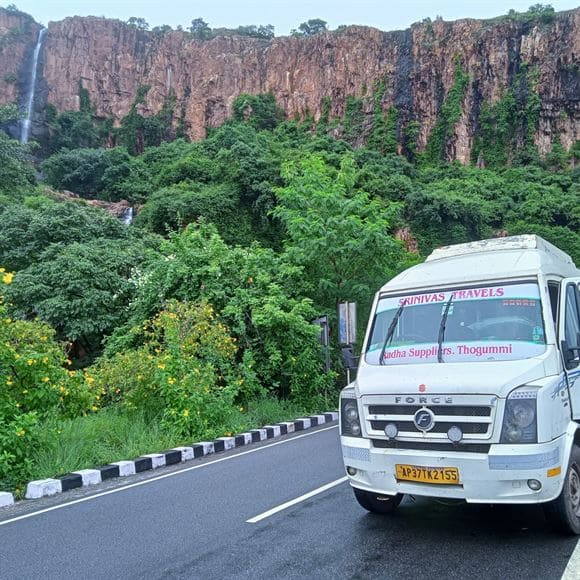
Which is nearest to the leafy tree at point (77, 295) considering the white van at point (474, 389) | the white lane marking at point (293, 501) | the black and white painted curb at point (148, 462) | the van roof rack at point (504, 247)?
the black and white painted curb at point (148, 462)

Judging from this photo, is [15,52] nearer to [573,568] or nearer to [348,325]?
[348,325]

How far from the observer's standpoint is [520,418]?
4.39 m

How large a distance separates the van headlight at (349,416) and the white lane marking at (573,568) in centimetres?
186

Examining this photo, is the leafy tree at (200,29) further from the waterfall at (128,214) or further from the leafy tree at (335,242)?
the leafy tree at (335,242)

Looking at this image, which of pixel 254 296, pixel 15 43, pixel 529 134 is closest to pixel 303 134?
pixel 529 134

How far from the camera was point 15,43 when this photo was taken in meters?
85.5

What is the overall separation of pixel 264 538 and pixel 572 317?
3.54 meters

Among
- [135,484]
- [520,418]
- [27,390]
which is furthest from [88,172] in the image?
[520,418]

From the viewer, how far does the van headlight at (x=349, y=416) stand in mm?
5211

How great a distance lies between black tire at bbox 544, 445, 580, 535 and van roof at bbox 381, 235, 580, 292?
1.68 metres

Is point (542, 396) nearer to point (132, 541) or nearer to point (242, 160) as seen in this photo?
point (132, 541)

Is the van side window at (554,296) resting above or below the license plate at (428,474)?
above

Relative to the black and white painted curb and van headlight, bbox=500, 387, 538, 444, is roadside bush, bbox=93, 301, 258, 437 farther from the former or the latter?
van headlight, bbox=500, 387, 538, 444

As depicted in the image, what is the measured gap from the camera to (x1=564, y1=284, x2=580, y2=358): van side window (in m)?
5.24
